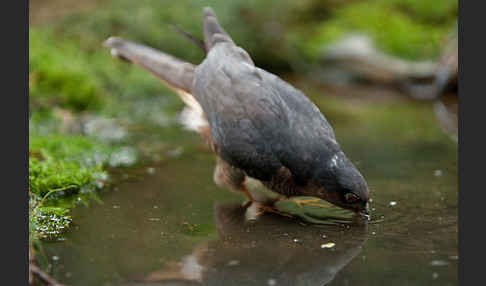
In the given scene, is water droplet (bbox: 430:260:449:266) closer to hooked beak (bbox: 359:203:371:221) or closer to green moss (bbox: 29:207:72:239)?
hooked beak (bbox: 359:203:371:221)

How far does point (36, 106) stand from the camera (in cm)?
659

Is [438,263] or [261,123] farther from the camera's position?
[261,123]

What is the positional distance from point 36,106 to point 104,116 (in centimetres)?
89

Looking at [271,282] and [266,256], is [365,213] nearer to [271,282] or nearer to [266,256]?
[266,256]

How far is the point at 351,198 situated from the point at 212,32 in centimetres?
197

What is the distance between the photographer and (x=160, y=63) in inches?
192

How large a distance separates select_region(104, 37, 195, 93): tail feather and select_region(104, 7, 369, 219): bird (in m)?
0.25

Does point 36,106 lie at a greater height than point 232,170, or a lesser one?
greater

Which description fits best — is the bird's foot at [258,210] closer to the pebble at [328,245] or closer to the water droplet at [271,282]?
the pebble at [328,245]

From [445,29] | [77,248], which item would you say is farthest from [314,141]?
[445,29]

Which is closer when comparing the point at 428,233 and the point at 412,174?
the point at 428,233

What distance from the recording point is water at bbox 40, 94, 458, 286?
3024 mm

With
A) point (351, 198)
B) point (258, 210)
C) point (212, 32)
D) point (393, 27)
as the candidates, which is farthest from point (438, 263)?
point (393, 27)

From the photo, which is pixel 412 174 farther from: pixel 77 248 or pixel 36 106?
pixel 36 106
